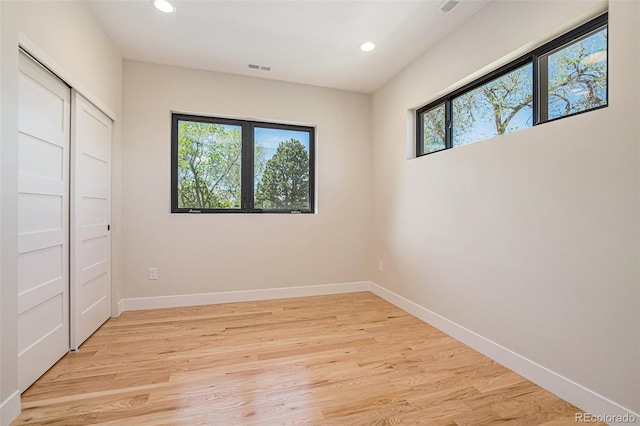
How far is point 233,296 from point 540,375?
2.87 m

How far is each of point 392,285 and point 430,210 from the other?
110 cm

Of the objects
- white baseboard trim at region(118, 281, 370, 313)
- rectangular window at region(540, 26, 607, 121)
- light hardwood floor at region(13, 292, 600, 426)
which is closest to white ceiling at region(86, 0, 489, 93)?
rectangular window at region(540, 26, 607, 121)

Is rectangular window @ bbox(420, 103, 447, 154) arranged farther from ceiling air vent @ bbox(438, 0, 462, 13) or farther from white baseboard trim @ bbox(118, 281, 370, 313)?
white baseboard trim @ bbox(118, 281, 370, 313)

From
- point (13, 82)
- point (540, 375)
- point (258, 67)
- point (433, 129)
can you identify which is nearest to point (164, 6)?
point (258, 67)

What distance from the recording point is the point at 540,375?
182cm

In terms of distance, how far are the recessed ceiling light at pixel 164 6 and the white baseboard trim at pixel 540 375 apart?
340 centimetres

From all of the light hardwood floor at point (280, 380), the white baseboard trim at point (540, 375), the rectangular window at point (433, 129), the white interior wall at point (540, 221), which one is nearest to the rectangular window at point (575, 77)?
the white interior wall at point (540, 221)

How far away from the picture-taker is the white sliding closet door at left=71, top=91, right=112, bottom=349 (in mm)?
2191

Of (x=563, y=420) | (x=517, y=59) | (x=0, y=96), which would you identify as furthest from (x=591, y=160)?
(x=0, y=96)

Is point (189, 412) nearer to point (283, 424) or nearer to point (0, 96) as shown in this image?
point (283, 424)

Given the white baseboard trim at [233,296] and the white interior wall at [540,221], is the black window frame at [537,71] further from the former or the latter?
the white baseboard trim at [233,296]

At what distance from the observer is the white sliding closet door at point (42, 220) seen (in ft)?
5.51

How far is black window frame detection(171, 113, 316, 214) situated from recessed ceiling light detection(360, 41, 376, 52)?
1.20 metres

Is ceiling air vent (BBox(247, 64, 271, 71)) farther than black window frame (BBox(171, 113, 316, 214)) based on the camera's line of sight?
No
